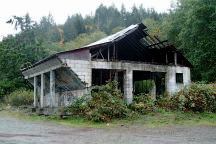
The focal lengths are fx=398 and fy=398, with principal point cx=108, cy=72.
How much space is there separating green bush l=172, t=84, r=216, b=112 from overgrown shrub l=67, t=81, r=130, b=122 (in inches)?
143

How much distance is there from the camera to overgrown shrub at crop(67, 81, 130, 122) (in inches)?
810

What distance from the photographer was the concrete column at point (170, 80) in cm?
2855

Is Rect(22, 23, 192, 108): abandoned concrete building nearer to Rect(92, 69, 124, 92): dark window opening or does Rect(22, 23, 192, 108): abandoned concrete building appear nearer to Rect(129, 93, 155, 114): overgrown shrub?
Rect(92, 69, 124, 92): dark window opening

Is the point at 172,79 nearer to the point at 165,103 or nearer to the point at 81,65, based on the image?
the point at 165,103

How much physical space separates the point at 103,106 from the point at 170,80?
9234mm

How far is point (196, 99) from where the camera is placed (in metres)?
23.2

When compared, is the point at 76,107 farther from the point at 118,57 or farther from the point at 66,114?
the point at 118,57

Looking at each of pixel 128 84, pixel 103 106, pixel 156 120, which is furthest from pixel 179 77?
pixel 103 106

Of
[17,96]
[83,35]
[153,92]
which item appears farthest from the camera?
[83,35]

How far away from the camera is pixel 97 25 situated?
11488 cm

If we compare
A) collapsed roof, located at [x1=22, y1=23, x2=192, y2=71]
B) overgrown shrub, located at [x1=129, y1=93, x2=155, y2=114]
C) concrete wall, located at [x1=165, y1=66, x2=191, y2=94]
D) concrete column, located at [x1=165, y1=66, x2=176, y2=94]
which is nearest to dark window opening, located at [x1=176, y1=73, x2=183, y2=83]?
concrete wall, located at [x1=165, y1=66, x2=191, y2=94]

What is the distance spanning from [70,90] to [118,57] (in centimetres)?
416

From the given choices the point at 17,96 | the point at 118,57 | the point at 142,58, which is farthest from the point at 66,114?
the point at 17,96

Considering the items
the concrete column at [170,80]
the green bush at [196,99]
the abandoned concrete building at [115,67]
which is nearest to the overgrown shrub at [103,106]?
the abandoned concrete building at [115,67]
